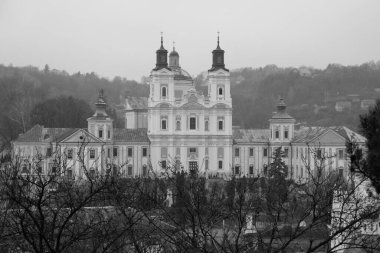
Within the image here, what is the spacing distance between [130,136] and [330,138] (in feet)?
48.5

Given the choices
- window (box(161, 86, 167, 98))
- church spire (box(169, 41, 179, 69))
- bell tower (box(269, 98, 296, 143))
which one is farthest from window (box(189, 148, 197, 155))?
church spire (box(169, 41, 179, 69))

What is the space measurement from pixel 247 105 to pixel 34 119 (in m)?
45.2

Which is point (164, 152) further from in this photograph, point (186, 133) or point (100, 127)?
point (100, 127)

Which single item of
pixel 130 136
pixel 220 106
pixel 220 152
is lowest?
pixel 220 152

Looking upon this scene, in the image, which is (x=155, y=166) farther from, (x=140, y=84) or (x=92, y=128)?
(x=140, y=84)

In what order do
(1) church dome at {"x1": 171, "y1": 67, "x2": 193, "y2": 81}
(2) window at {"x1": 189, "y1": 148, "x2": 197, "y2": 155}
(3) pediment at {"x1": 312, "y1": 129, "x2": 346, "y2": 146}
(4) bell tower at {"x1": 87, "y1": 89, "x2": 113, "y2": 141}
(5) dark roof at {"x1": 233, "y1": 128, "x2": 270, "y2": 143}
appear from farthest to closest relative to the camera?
(1) church dome at {"x1": 171, "y1": 67, "x2": 193, "y2": 81}, (5) dark roof at {"x1": 233, "y1": 128, "x2": 270, "y2": 143}, (2) window at {"x1": 189, "y1": 148, "x2": 197, "y2": 155}, (4) bell tower at {"x1": 87, "y1": 89, "x2": 113, "y2": 141}, (3) pediment at {"x1": 312, "y1": 129, "x2": 346, "y2": 146}

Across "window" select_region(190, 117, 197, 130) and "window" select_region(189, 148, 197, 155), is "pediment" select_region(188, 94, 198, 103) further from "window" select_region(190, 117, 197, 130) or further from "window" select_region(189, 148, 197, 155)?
"window" select_region(189, 148, 197, 155)

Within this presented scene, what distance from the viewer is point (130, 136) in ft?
177

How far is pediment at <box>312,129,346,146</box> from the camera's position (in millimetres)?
51000

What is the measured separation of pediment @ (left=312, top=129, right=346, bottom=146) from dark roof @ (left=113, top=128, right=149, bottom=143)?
42.0 feet

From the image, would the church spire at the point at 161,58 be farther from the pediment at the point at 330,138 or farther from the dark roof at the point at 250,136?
the pediment at the point at 330,138

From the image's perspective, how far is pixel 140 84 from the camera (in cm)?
13138

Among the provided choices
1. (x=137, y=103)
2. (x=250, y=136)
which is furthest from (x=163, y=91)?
(x=137, y=103)

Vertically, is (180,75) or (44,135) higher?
(180,75)
